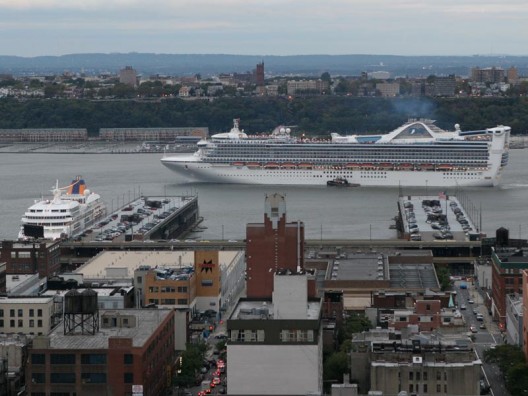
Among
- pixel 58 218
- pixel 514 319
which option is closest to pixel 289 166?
pixel 58 218

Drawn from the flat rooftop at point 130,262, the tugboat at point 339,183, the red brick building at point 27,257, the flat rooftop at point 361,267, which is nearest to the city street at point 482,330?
the flat rooftop at point 361,267

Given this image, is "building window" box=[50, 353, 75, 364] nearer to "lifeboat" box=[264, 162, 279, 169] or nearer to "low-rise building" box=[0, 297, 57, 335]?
"low-rise building" box=[0, 297, 57, 335]

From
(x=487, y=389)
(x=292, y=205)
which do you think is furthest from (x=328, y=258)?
(x=292, y=205)

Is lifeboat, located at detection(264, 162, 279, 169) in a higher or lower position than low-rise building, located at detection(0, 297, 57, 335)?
lower

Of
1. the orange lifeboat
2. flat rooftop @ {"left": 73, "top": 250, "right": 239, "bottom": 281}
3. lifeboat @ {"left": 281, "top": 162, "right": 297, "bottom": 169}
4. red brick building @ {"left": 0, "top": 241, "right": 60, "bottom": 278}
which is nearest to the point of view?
flat rooftop @ {"left": 73, "top": 250, "right": 239, "bottom": 281}

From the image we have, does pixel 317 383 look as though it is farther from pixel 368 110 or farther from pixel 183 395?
pixel 368 110

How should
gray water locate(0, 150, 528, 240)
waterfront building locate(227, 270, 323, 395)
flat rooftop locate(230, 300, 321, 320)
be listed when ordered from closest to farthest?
waterfront building locate(227, 270, 323, 395), flat rooftop locate(230, 300, 321, 320), gray water locate(0, 150, 528, 240)

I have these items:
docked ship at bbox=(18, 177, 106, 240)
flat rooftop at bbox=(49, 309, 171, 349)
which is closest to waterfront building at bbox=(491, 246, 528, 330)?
flat rooftop at bbox=(49, 309, 171, 349)

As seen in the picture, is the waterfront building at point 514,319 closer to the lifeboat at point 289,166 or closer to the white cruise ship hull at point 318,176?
the white cruise ship hull at point 318,176
